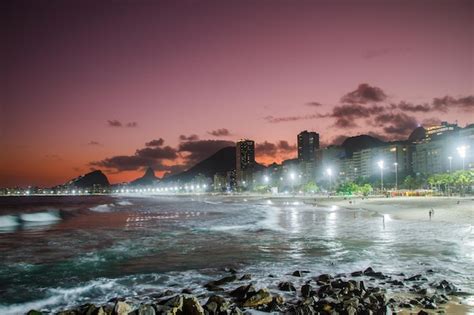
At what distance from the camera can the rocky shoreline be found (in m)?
10.1

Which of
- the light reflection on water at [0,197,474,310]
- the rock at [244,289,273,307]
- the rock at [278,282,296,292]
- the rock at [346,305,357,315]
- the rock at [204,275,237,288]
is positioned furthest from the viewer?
the light reflection on water at [0,197,474,310]

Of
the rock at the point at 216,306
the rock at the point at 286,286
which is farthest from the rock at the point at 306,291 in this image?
the rock at the point at 216,306

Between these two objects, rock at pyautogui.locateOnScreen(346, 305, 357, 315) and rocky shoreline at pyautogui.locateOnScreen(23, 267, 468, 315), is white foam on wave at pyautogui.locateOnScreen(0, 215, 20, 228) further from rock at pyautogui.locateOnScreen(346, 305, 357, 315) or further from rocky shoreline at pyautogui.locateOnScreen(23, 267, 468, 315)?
rock at pyautogui.locateOnScreen(346, 305, 357, 315)

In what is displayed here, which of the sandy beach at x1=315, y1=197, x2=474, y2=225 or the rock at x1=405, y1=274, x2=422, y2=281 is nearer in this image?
the rock at x1=405, y1=274, x2=422, y2=281

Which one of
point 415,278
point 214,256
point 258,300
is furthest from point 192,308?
point 214,256

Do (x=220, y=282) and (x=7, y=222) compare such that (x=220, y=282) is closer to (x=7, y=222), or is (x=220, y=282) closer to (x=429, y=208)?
(x=429, y=208)

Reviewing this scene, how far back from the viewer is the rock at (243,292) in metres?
12.1

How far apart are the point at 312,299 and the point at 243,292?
2316mm

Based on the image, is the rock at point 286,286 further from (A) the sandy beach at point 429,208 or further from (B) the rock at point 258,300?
(A) the sandy beach at point 429,208

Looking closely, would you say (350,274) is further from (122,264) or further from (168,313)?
(122,264)

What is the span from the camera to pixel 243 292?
12.5 metres

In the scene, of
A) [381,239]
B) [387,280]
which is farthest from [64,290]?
[381,239]

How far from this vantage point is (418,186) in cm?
14500

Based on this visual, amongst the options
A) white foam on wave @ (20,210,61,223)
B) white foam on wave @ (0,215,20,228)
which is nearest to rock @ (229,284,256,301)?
white foam on wave @ (0,215,20,228)
